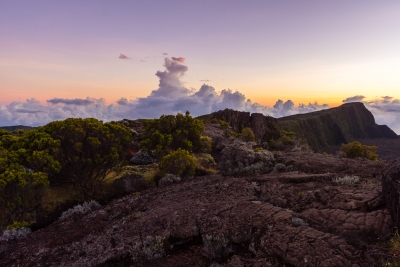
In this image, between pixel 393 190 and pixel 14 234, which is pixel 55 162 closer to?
pixel 14 234

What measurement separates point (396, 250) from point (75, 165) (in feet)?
47.3

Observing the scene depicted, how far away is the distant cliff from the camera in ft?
380

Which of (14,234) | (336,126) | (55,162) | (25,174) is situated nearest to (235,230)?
(14,234)

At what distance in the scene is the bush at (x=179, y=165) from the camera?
51.2ft

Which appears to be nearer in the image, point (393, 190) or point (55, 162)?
point (393, 190)

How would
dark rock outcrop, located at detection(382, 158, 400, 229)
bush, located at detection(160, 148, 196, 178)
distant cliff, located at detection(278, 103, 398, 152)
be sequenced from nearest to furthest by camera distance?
1. dark rock outcrop, located at detection(382, 158, 400, 229)
2. bush, located at detection(160, 148, 196, 178)
3. distant cliff, located at detection(278, 103, 398, 152)

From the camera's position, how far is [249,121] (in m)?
64.2

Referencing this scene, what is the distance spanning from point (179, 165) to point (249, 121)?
50.5m

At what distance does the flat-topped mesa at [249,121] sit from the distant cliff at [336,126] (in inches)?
1473

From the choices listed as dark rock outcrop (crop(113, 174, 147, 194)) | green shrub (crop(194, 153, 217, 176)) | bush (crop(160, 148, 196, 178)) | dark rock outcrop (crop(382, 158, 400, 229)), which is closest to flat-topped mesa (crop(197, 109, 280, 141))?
green shrub (crop(194, 153, 217, 176))

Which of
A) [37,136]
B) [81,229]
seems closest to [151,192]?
[81,229]

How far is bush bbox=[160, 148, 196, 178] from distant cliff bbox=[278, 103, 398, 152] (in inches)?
3547

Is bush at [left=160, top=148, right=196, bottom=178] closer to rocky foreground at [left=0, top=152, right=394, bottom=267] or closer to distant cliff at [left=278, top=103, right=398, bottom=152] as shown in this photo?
rocky foreground at [left=0, top=152, right=394, bottom=267]

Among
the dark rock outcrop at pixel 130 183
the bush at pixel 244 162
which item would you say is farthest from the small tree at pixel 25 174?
the bush at pixel 244 162
